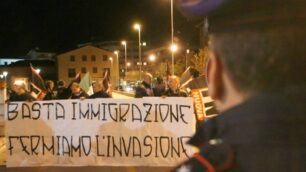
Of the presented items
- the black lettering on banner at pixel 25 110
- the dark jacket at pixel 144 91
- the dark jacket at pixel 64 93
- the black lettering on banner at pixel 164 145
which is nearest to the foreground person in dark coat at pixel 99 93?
the dark jacket at pixel 144 91

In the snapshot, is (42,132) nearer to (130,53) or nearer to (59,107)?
(59,107)

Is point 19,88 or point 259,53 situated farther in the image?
point 19,88

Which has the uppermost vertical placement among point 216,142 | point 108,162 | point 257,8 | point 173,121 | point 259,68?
point 257,8

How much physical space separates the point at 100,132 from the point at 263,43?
8555 millimetres

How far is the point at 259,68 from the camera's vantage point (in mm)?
1266

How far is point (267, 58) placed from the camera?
4.15 ft

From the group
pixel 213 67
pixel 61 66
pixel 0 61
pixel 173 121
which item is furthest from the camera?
pixel 0 61

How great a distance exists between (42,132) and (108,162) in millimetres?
1241

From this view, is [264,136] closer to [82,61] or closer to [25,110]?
[25,110]

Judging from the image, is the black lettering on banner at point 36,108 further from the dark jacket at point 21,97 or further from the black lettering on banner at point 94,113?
the black lettering on banner at point 94,113

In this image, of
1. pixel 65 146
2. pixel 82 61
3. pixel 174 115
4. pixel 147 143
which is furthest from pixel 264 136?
pixel 82 61

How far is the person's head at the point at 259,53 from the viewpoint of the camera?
4.15 ft

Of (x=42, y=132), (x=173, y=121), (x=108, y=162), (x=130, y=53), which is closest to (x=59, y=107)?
(x=42, y=132)

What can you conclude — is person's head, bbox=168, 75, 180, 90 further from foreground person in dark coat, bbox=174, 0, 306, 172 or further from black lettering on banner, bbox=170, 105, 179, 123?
foreground person in dark coat, bbox=174, 0, 306, 172
